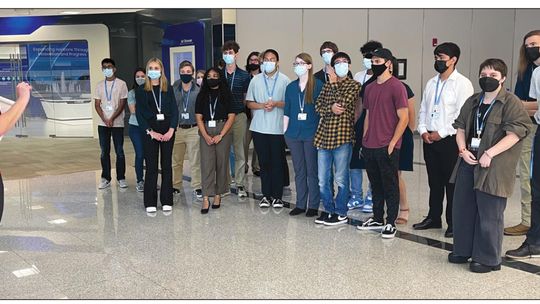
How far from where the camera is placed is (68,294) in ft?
10.3

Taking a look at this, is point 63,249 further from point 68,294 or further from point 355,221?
point 355,221

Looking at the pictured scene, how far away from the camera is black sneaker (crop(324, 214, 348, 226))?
15.2 ft

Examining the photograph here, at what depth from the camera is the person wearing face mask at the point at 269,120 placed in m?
5.10

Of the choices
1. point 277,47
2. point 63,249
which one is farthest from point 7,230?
point 277,47

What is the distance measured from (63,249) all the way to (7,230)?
92cm

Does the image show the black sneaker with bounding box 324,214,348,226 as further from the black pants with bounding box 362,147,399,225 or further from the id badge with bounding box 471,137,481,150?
the id badge with bounding box 471,137,481,150

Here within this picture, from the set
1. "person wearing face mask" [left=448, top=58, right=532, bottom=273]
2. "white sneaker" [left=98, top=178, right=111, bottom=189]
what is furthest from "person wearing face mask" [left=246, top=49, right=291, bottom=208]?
"white sneaker" [left=98, top=178, right=111, bottom=189]

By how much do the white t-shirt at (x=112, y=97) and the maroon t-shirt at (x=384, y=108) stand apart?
11.0 ft

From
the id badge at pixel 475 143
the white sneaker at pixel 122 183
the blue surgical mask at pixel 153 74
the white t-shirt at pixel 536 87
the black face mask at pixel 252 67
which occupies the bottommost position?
the white sneaker at pixel 122 183

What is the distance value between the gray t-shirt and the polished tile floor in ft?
3.17

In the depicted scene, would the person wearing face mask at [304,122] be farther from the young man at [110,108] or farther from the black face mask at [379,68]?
the young man at [110,108]

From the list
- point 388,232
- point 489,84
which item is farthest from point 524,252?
point 489,84

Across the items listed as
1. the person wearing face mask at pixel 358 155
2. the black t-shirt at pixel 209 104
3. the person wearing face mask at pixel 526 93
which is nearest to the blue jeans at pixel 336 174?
the person wearing face mask at pixel 358 155

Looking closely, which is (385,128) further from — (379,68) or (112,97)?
(112,97)
